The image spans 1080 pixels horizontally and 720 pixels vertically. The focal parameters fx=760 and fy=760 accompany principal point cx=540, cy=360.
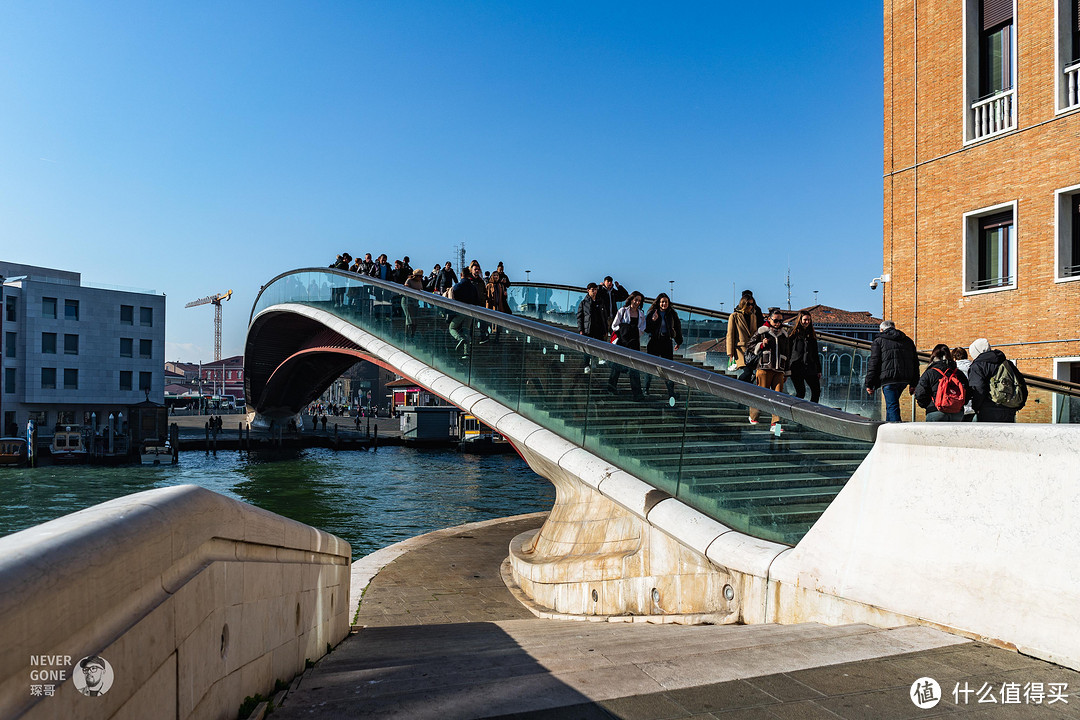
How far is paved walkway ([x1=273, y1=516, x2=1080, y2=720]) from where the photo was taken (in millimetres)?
2414

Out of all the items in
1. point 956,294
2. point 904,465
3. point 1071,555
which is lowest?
point 1071,555

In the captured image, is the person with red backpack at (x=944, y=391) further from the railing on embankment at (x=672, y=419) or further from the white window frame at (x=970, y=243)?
the white window frame at (x=970, y=243)

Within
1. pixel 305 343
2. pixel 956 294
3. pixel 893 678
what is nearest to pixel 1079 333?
pixel 956 294

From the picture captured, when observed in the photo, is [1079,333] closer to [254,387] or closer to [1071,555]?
[1071,555]

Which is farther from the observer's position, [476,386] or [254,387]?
[254,387]

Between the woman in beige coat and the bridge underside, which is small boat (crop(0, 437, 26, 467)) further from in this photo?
the woman in beige coat

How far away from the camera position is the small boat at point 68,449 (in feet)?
123

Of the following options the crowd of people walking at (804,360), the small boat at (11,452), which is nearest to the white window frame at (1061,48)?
the crowd of people walking at (804,360)

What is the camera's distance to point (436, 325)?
12.5m

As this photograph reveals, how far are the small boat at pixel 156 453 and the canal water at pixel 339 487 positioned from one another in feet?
3.01

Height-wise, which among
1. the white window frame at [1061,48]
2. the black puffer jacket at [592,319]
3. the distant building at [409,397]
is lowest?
the distant building at [409,397]

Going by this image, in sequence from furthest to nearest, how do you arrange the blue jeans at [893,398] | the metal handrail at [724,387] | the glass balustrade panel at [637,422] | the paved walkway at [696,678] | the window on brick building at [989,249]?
the window on brick building at [989,249] < the blue jeans at [893,398] < the glass balustrade panel at [637,422] < the metal handrail at [724,387] < the paved walkway at [696,678]

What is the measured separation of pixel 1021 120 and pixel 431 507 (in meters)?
17.1

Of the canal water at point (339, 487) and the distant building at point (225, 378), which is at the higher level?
the distant building at point (225, 378)
